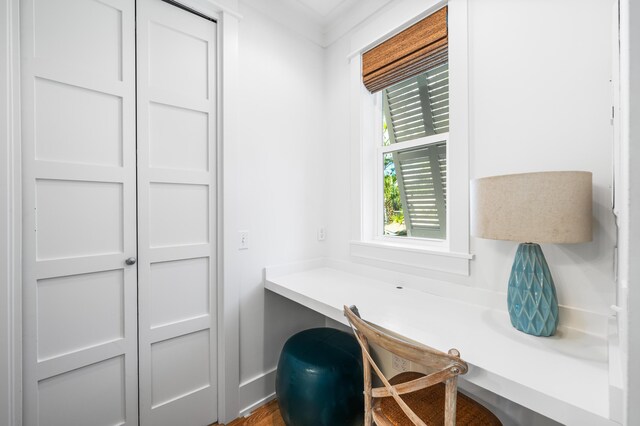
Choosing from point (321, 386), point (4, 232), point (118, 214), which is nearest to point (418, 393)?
point (321, 386)

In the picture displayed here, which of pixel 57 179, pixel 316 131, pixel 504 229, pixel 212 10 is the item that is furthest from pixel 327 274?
pixel 212 10

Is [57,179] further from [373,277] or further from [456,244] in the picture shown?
[456,244]

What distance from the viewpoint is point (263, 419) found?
5.67ft

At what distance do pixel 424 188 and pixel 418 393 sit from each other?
1145 millimetres

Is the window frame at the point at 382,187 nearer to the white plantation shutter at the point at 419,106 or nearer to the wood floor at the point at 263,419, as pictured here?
the white plantation shutter at the point at 419,106

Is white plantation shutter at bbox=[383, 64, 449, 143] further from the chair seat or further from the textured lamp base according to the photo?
the chair seat

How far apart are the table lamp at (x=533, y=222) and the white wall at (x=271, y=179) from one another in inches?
48.5

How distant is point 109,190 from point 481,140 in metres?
1.80

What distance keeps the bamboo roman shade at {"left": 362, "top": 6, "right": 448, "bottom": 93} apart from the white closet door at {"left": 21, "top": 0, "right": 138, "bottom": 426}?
4.48 feet

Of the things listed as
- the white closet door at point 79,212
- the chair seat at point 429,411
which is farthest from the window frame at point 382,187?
the white closet door at point 79,212

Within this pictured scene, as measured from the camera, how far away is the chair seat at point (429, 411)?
100 cm

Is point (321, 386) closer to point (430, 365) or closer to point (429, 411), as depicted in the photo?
point (429, 411)

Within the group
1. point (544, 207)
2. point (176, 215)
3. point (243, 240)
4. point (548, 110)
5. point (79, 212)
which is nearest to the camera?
point (544, 207)

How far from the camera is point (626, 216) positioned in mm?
506
